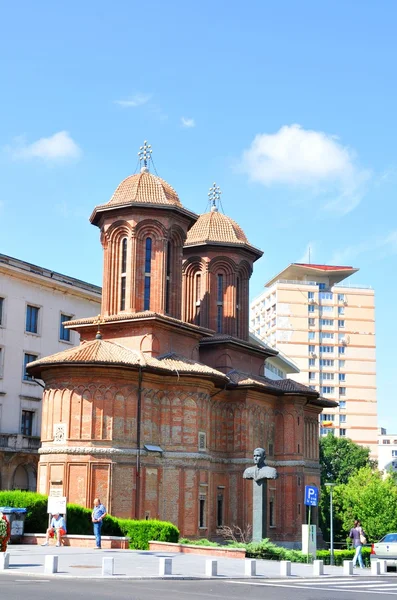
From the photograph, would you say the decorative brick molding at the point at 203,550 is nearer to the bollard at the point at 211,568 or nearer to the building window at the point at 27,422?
the bollard at the point at 211,568

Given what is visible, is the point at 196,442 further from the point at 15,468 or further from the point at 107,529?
the point at 15,468

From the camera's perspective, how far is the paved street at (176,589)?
52.3 ft

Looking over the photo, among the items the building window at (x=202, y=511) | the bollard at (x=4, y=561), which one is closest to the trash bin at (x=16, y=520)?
the bollard at (x=4, y=561)

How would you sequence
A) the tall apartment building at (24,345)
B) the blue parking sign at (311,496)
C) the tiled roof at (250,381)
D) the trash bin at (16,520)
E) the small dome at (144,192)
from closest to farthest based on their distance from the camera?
the trash bin at (16,520), the blue parking sign at (311,496), the small dome at (144,192), the tiled roof at (250,381), the tall apartment building at (24,345)

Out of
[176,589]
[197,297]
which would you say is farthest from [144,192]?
[176,589]

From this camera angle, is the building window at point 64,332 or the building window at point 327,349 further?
the building window at point 327,349

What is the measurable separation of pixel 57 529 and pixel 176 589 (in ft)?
39.5

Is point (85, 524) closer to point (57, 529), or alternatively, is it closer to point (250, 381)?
point (57, 529)

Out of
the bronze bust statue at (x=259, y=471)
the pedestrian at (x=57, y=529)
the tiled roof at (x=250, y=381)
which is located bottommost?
the pedestrian at (x=57, y=529)

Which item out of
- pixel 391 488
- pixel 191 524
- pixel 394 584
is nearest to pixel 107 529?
pixel 191 524

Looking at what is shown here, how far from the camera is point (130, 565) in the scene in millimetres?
23562

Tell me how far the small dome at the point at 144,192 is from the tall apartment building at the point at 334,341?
6418 centimetres

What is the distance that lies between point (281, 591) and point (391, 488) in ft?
142

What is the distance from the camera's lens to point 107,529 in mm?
32812
